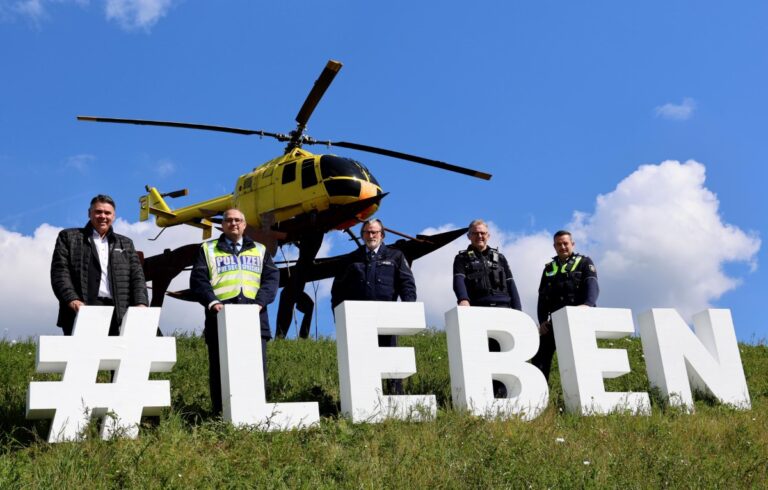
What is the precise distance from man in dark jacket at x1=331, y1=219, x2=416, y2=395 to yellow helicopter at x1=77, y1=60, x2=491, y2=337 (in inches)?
288

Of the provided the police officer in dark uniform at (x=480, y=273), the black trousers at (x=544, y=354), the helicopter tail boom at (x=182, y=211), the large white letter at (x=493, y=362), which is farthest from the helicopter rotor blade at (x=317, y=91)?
the large white letter at (x=493, y=362)

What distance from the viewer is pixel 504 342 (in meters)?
7.73

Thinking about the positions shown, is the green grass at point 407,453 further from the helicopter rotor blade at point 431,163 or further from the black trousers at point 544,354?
the helicopter rotor blade at point 431,163

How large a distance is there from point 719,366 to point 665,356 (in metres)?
0.77

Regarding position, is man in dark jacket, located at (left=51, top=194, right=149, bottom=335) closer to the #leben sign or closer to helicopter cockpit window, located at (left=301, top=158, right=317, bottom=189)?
the #leben sign

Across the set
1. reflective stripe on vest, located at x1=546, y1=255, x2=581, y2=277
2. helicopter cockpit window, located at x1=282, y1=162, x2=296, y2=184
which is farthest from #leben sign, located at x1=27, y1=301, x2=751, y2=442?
helicopter cockpit window, located at x1=282, y1=162, x2=296, y2=184

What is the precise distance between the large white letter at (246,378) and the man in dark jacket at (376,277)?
117 cm

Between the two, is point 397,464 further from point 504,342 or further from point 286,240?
point 286,240

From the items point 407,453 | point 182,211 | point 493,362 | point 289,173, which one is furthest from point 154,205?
point 407,453

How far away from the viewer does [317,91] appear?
15.5 metres

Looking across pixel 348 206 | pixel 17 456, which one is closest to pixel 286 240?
pixel 348 206

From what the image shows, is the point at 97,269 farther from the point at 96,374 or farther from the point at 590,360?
the point at 590,360

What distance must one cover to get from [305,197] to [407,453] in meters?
10.2

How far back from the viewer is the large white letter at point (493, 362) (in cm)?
723
